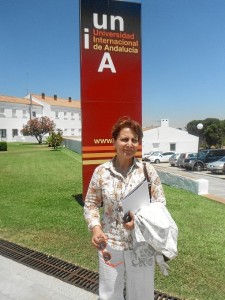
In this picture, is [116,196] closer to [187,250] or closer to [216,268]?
[216,268]

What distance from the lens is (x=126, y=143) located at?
261 centimetres

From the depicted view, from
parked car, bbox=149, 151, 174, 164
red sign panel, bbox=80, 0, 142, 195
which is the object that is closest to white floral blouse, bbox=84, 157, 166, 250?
red sign panel, bbox=80, 0, 142, 195

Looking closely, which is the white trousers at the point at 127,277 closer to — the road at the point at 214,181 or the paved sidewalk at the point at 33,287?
the paved sidewalk at the point at 33,287

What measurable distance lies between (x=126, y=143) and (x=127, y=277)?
3.62 feet

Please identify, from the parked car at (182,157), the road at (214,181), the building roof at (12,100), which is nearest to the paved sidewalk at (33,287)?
the road at (214,181)

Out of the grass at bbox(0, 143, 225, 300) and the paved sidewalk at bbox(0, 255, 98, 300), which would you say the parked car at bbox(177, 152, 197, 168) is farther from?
the paved sidewalk at bbox(0, 255, 98, 300)

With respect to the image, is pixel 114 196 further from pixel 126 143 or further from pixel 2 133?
pixel 2 133

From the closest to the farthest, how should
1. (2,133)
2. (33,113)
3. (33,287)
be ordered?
1. (33,287)
2. (2,133)
3. (33,113)

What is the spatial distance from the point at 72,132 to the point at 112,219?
70738 mm

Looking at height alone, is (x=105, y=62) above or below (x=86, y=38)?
below

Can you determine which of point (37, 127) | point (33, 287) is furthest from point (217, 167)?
point (37, 127)

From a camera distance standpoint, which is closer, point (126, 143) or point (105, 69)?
point (126, 143)

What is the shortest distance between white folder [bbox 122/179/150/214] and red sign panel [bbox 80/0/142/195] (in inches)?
222

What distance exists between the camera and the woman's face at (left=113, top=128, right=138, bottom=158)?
8.54ft
